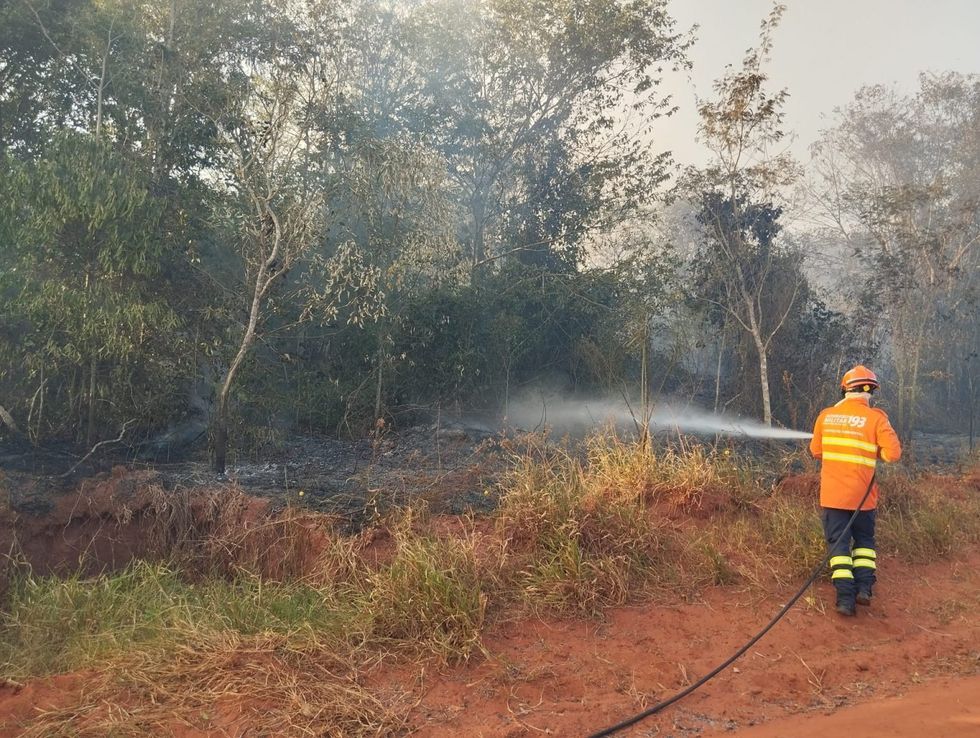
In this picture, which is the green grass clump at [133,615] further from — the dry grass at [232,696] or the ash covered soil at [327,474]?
the ash covered soil at [327,474]

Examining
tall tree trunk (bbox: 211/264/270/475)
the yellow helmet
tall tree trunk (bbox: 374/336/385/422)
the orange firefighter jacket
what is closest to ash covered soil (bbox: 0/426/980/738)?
the orange firefighter jacket

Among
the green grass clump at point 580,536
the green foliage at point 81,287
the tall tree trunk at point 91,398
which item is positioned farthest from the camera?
the tall tree trunk at point 91,398

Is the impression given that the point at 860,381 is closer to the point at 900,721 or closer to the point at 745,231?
the point at 900,721

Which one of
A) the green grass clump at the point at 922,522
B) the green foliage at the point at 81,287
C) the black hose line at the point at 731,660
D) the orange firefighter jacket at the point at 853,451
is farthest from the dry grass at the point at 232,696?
the green foliage at the point at 81,287

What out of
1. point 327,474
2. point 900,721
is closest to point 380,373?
point 327,474

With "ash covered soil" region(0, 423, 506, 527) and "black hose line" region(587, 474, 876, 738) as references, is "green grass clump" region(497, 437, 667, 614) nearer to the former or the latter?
"ash covered soil" region(0, 423, 506, 527)

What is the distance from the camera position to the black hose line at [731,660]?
3.91 m

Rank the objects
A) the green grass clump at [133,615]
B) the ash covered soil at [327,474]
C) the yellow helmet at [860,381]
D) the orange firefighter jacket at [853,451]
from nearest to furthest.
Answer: the green grass clump at [133,615] < the orange firefighter jacket at [853,451] < the yellow helmet at [860,381] < the ash covered soil at [327,474]

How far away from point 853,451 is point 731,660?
1.93 meters

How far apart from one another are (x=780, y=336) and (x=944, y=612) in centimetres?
1203

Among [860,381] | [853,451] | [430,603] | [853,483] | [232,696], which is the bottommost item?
[232,696]

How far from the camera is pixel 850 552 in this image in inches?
216

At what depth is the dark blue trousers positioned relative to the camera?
5.31 metres

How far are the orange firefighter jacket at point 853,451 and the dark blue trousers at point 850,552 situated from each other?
0.11 meters
